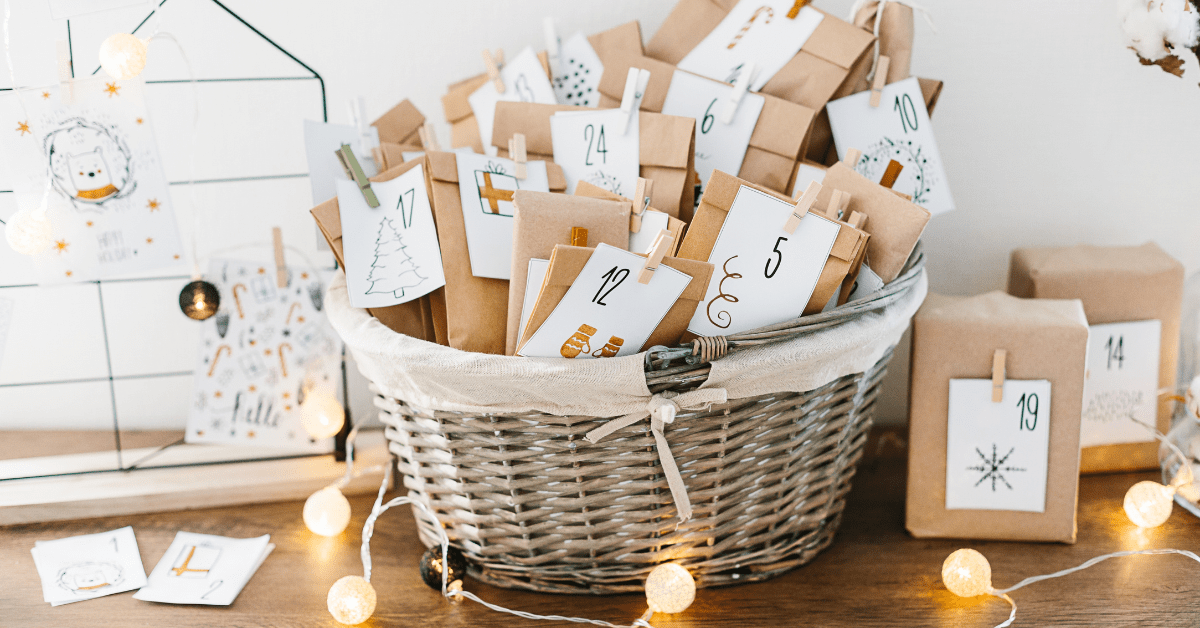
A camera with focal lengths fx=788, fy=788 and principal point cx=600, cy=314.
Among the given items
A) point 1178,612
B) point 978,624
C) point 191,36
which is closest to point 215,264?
point 191,36

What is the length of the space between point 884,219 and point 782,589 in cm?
38

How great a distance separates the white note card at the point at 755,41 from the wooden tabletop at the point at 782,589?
53cm

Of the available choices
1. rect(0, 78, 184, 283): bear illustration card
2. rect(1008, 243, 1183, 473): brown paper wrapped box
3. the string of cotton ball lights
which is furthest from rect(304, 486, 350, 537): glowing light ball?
rect(1008, 243, 1183, 473): brown paper wrapped box

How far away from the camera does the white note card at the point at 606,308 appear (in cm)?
62

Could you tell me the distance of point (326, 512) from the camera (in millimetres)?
887

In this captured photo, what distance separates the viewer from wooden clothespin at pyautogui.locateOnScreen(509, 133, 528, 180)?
0.78 meters

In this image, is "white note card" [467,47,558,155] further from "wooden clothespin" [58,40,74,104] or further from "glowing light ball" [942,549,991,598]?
"glowing light ball" [942,549,991,598]

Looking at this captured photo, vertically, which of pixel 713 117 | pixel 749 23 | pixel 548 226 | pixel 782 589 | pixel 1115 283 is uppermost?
pixel 749 23

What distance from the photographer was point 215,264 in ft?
3.18

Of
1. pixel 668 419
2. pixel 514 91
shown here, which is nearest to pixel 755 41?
pixel 514 91

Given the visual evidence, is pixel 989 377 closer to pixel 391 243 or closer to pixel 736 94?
pixel 736 94

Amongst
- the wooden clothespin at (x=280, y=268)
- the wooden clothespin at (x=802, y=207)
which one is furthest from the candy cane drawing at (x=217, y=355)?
the wooden clothespin at (x=802, y=207)

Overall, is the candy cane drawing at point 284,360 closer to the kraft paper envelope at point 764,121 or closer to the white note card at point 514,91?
the white note card at point 514,91

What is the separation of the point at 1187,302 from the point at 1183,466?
24 centimetres
